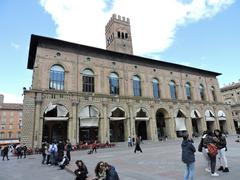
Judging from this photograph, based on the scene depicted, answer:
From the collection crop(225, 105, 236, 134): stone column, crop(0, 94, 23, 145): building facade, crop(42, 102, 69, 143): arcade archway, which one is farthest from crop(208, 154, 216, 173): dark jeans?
crop(0, 94, 23, 145): building facade

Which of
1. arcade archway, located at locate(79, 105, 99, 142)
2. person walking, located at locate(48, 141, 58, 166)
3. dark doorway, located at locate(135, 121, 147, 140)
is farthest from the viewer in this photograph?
dark doorway, located at locate(135, 121, 147, 140)

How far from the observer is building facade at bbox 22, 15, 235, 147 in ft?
76.3

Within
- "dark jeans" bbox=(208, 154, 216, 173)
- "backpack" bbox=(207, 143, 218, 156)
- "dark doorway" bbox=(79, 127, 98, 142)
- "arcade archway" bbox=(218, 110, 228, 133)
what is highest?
"arcade archway" bbox=(218, 110, 228, 133)

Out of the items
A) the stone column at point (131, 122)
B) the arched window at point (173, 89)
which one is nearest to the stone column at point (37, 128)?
the stone column at point (131, 122)

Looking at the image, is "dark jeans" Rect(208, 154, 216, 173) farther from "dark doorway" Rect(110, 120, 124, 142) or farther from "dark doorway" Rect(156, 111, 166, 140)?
"dark doorway" Rect(156, 111, 166, 140)

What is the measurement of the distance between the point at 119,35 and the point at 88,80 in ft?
73.1

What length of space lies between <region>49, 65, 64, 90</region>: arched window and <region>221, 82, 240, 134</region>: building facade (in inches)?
1957

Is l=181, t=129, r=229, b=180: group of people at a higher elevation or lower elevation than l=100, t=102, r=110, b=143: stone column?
lower

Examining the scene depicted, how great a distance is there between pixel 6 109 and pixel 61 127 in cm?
4724

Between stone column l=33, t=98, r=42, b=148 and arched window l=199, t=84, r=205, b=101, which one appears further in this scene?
arched window l=199, t=84, r=205, b=101

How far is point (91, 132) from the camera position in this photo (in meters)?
27.7

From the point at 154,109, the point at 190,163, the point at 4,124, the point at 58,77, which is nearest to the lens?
the point at 190,163

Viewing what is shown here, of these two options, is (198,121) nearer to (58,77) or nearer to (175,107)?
(175,107)

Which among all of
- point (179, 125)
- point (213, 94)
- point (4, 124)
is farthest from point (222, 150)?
point (4, 124)
